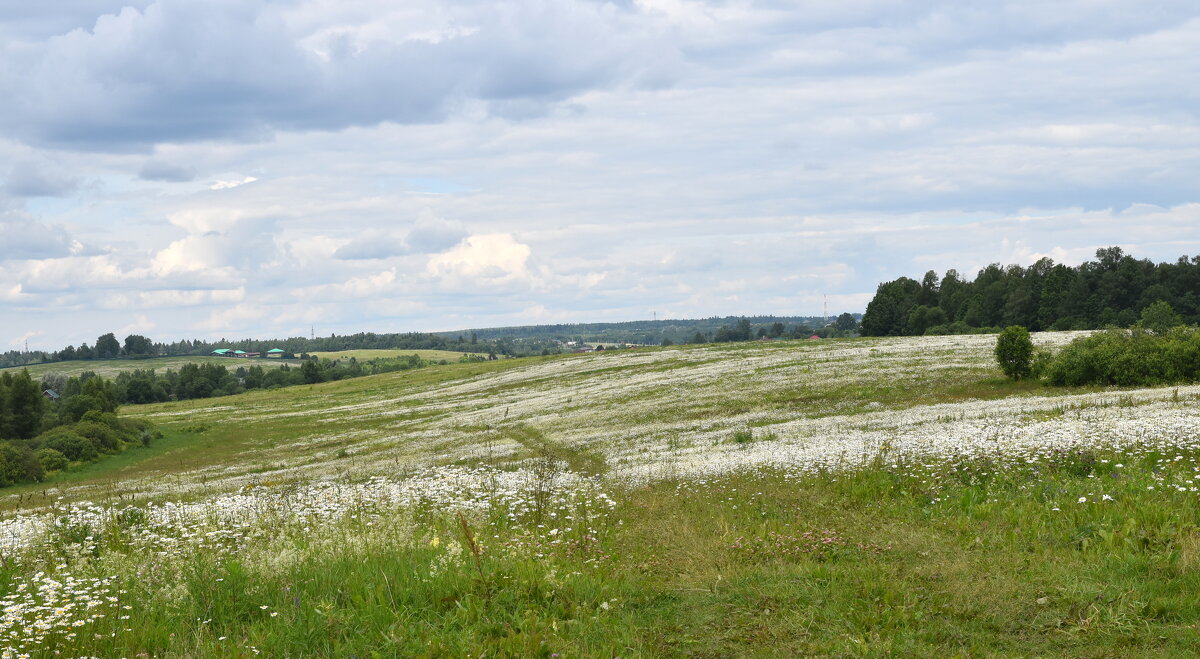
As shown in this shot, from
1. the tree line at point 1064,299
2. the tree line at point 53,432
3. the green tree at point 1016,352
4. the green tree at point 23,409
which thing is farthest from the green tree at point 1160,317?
the green tree at point 23,409

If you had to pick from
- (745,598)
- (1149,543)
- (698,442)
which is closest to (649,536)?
(745,598)

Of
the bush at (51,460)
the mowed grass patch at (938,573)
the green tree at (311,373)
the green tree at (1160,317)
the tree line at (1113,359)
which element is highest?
the green tree at (1160,317)

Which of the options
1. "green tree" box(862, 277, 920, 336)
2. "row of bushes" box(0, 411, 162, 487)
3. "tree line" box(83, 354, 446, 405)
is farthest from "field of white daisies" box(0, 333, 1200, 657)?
"tree line" box(83, 354, 446, 405)

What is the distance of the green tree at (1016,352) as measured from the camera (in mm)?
46312

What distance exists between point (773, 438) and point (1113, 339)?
29357 millimetres

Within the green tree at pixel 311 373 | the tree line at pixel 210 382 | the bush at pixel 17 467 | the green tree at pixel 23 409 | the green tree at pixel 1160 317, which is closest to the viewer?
the bush at pixel 17 467

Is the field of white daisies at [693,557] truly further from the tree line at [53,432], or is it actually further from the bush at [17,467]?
the tree line at [53,432]

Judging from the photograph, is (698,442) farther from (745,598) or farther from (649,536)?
(745,598)

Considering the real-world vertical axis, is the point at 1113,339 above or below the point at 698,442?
above

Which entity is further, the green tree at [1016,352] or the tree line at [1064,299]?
the tree line at [1064,299]

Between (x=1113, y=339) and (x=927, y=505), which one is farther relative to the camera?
(x=1113, y=339)

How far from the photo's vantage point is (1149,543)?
10031 mm

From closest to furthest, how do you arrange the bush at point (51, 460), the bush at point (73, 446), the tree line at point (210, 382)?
1. the bush at point (51, 460)
2. the bush at point (73, 446)
3. the tree line at point (210, 382)

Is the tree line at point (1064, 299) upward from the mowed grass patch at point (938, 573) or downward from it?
upward
